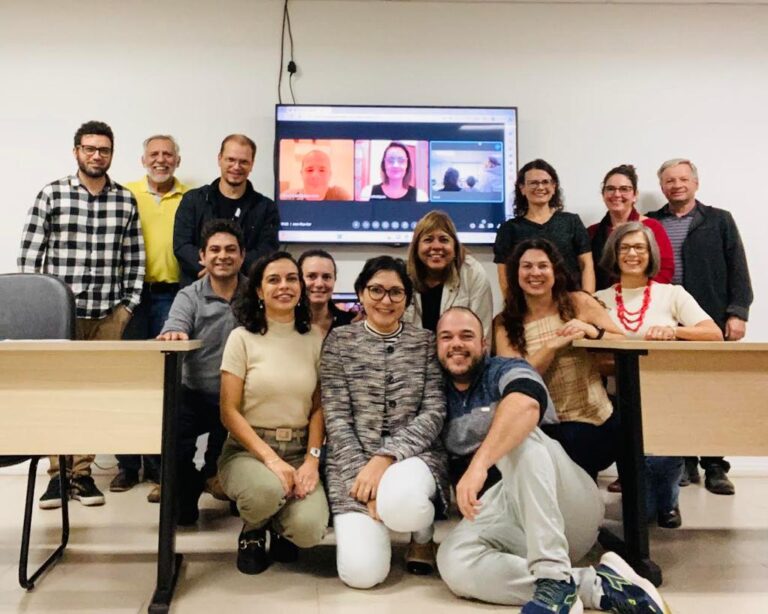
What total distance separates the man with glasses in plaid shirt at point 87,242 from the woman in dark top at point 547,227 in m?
1.82

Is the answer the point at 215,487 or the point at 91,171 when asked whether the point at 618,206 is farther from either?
the point at 91,171

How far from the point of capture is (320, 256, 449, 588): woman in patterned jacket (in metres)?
1.92

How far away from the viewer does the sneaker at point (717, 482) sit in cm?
321

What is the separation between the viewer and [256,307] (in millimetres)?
2170

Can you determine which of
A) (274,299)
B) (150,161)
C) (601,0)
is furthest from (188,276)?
(601,0)

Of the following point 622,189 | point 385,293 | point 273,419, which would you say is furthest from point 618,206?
point 273,419

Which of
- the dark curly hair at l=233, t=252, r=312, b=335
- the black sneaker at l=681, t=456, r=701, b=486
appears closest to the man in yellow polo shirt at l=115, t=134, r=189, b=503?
the dark curly hair at l=233, t=252, r=312, b=335

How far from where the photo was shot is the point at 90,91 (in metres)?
3.61

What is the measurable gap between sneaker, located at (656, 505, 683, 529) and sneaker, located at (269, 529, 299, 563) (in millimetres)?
1459

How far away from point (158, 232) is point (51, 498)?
4.40 feet

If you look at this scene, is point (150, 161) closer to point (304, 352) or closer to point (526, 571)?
point (304, 352)

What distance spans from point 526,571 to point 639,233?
4.45 ft

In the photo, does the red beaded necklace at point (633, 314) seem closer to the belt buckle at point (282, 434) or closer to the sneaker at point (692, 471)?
the belt buckle at point (282, 434)

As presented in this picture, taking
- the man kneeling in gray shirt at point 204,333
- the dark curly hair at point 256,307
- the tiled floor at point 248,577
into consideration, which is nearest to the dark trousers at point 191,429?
the man kneeling in gray shirt at point 204,333
